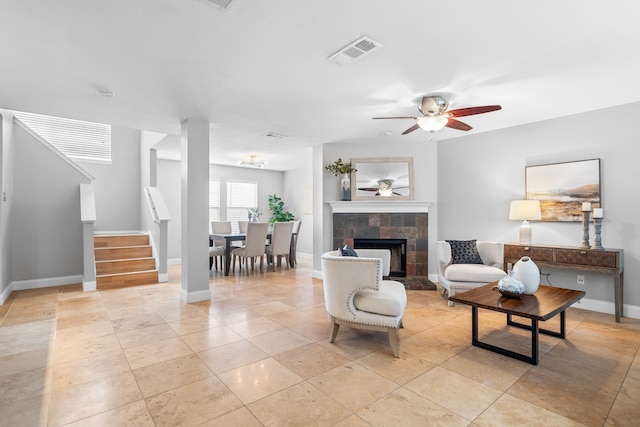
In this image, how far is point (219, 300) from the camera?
4418 mm

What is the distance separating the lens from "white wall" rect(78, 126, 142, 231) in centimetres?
692

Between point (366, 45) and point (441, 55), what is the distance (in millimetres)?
660

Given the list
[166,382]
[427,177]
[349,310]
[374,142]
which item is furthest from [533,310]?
[374,142]

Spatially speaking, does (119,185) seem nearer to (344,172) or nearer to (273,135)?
(273,135)

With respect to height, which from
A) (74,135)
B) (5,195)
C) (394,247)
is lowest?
(394,247)

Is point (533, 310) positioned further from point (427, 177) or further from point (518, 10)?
point (427, 177)

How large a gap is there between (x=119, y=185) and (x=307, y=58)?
6257 mm

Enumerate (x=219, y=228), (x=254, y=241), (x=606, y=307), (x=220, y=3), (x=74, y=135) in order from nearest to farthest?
1. (x=220, y=3)
2. (x=606, y=307)
3. (x=254, y=241)
4. (x=74, y=135)
5. (x=219, y=228)

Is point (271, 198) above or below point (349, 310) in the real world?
above

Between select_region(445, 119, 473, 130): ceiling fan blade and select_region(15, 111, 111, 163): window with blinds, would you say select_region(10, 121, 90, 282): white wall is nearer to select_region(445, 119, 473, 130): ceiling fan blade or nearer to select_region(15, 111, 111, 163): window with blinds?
select_region(15, 111, 111, 163): window with blinds

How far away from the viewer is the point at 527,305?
2.68 metres

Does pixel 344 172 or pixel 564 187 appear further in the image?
pixel 344 172

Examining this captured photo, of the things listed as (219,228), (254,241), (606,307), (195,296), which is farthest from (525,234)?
(219,228)

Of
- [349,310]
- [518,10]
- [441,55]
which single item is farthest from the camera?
Result: [349,310]
